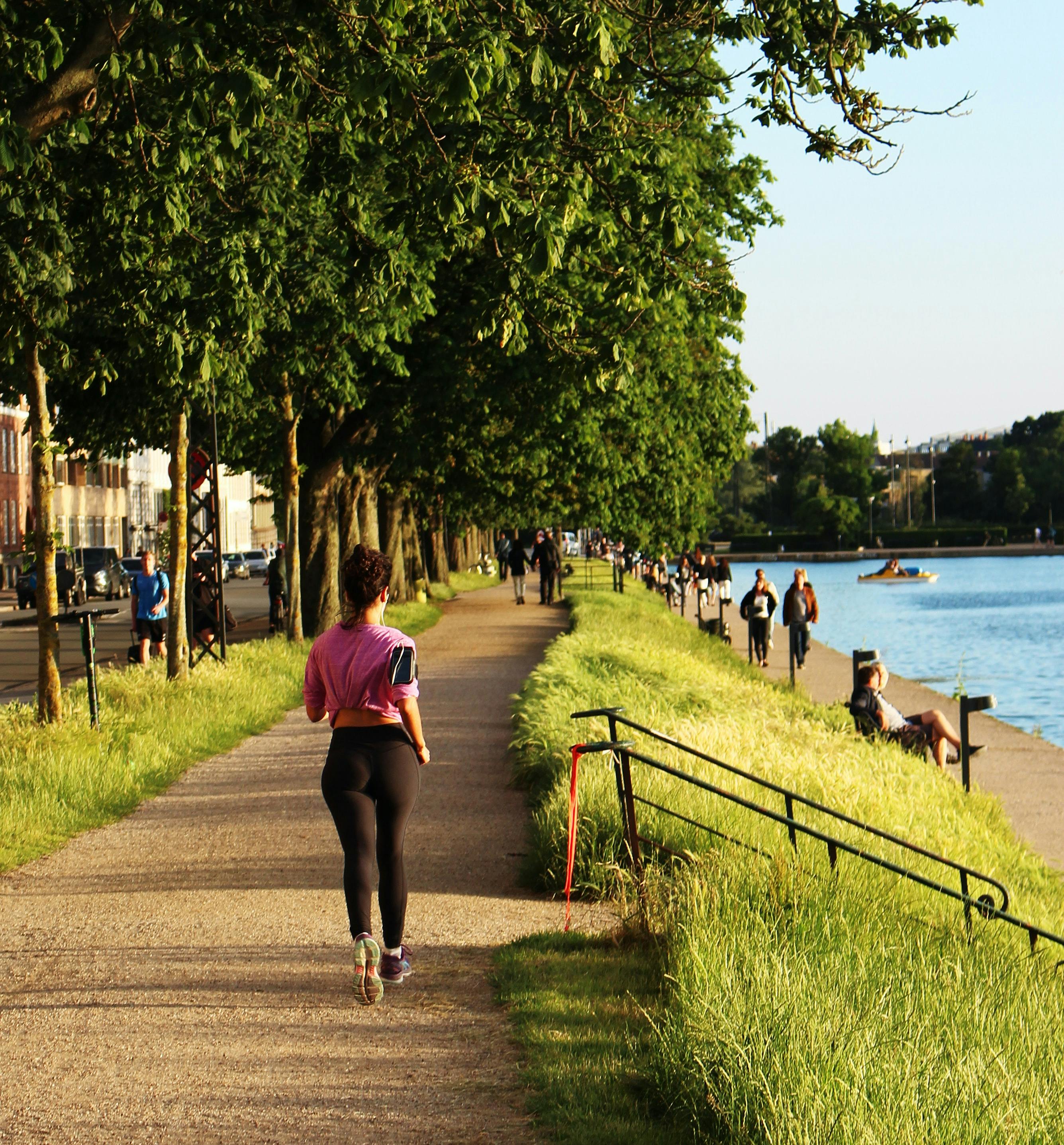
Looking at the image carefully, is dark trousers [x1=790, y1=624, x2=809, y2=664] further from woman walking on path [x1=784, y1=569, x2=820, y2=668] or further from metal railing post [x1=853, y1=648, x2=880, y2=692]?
metal railing post [x1=853, y1=648, x2=880, y2=692]

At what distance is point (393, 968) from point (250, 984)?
0.61 m

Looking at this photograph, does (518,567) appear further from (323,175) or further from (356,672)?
(356,672)

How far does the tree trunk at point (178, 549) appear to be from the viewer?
1739cm

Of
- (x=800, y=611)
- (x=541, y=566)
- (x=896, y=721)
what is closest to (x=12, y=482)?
(x=541, y=566)

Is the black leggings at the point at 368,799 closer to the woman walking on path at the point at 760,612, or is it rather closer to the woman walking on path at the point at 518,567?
the woman walking on path at the point at 760,612

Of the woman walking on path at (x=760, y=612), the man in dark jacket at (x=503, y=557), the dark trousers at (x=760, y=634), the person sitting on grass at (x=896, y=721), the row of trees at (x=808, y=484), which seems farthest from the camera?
the row of trees at (x=808, y=484)

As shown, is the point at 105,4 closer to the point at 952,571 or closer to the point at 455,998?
the point at 455,998

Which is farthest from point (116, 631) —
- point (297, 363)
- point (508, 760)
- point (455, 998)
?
point (455, 998)

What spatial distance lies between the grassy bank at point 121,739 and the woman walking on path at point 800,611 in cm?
981

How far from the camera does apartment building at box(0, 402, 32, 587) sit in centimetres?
7031

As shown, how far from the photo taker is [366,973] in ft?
20.4

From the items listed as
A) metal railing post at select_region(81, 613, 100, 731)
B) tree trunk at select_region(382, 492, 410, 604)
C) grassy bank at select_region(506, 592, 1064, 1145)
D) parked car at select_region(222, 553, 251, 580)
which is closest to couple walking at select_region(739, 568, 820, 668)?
tree trunk at select_region(382, 492, 410, 604)

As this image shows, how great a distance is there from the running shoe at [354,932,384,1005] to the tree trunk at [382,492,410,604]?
29916 millimetres

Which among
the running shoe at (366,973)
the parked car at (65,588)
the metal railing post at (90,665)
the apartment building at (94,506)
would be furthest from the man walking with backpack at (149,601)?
the apartment building at (94,506)
